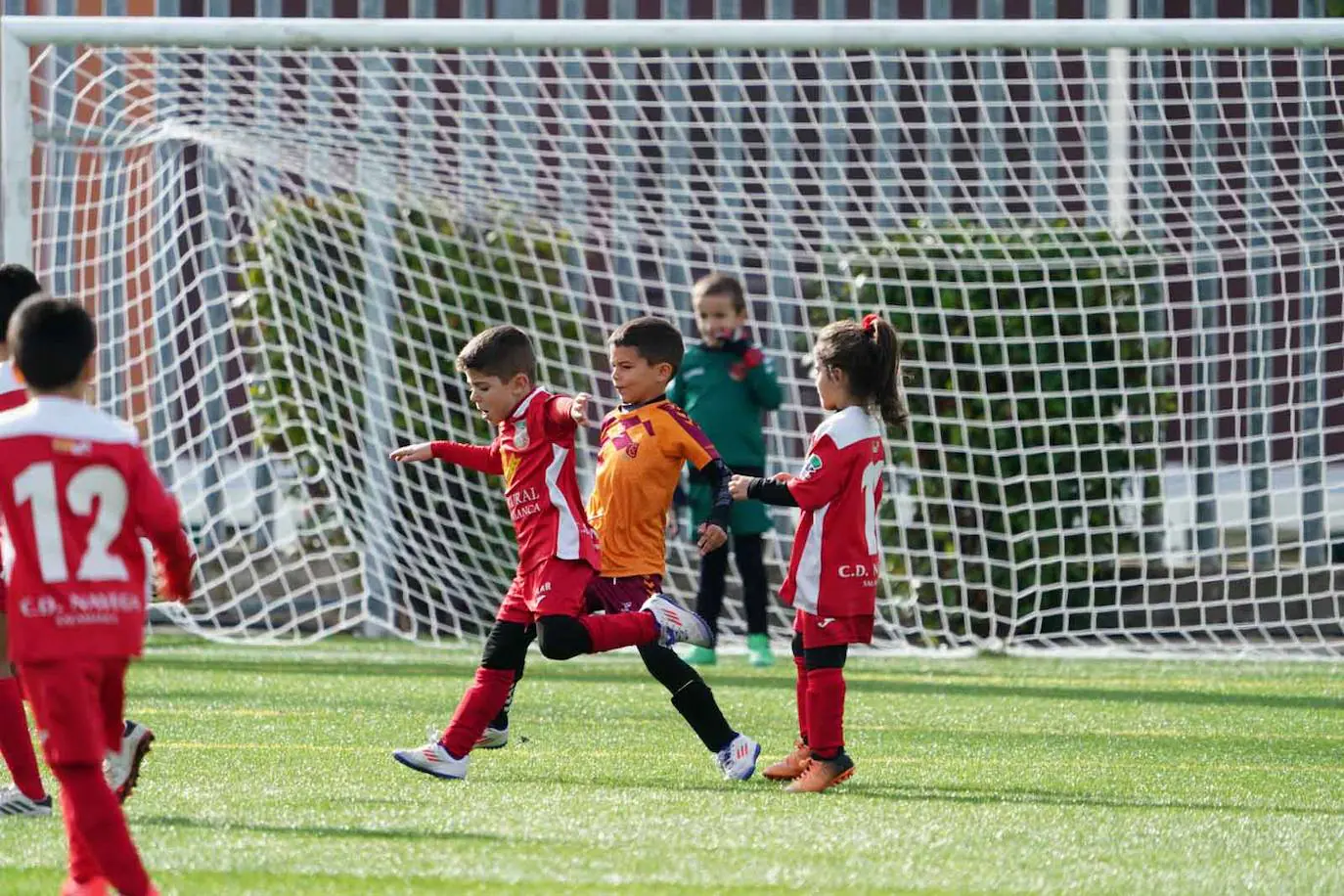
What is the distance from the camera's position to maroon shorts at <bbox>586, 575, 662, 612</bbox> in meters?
4.73

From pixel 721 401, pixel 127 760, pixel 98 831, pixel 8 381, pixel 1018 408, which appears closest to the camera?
pixel 98 831

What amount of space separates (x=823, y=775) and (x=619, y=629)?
1.91ft

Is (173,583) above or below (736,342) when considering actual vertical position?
below

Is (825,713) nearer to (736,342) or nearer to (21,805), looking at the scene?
(21,805)

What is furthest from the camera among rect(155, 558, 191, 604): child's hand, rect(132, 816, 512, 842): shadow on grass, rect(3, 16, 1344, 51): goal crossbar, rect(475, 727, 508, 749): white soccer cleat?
Answer: rect(3, 16, 1344, 51): goal crossbar

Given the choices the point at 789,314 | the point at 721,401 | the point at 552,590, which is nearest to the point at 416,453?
the point at 552,590

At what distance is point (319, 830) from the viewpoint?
12.0ft

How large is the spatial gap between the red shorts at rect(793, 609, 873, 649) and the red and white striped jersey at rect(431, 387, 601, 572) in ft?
1.71

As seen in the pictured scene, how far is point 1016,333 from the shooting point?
8750 millimetres

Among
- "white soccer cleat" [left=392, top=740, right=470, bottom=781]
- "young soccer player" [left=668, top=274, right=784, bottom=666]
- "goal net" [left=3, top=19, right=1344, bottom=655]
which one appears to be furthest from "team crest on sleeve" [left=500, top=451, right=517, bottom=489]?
"goal net" [left=3, top=19, right=1344, bottom=655]

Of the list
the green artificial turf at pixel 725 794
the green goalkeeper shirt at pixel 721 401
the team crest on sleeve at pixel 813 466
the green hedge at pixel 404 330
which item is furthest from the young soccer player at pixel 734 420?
the team crest on sleeve at pixel 813 466

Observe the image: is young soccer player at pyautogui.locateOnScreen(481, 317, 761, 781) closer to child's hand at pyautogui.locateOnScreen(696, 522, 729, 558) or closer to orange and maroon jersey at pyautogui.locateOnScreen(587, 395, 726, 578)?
orange and maroon jersey at pyautogui.locateOnScreen(587, 395, 726, 578)

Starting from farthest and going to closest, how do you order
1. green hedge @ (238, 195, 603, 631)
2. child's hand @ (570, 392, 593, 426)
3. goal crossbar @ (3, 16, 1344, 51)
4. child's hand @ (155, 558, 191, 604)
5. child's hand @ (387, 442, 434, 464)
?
green hedge @ (238, 195, 603, 631) < goal crossbar @ (3, 16, 1344, 51) < child's hand @ (387, 442, 434, 464) < child's hand @ (570, 392, 593, 426) < child's hand @ (155, 558, 191, 604)

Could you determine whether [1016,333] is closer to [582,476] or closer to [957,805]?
[582,476]
